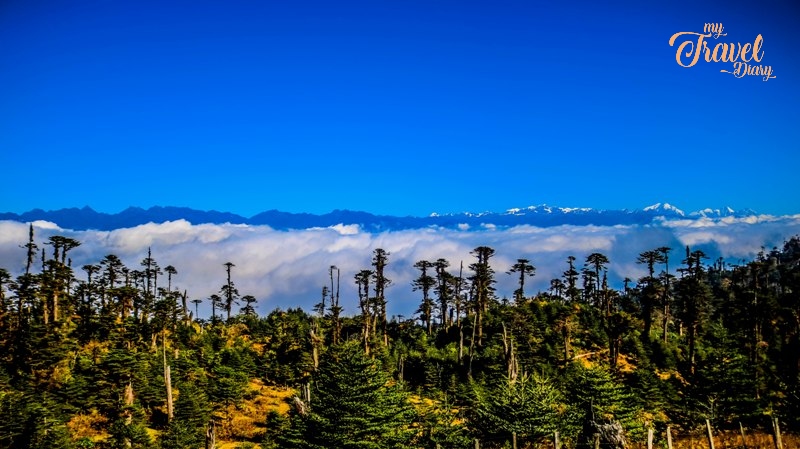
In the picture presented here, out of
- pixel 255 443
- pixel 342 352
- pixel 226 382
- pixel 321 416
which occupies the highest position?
pixel 342 352

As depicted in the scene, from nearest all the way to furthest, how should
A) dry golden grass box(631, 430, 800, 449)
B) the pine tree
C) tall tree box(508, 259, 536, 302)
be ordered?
the pine tree
dry golden grass box(631, 430, 800, 449)
tall tree box(508, 259, 536, 302)

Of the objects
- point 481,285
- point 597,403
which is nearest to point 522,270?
point 481,285

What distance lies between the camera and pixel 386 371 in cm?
5069

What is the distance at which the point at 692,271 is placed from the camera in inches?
2970

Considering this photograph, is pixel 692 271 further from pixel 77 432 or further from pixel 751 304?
pixel 77 432

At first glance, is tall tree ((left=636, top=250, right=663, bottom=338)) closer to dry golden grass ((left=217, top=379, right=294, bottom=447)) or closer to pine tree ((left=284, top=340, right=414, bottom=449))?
dry golden grass ((left=217, top=379, right=294, bottom=447))

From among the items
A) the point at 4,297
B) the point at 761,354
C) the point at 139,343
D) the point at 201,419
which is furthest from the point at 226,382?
the point at 761,354

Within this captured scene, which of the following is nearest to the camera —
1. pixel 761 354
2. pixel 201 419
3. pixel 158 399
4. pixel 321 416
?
pixel 321 416

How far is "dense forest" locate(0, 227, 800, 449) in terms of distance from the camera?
96.1 feet

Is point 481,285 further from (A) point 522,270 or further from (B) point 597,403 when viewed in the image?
(B) point 597,403

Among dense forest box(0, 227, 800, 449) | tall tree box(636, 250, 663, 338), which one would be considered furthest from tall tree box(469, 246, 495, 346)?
tall tree box(636, 250, 663, 338)

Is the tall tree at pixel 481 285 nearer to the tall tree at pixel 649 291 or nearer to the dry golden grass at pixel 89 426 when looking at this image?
the tall tree at pixel 649 291

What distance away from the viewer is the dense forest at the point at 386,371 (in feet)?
96.1

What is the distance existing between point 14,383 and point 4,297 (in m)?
17.9
